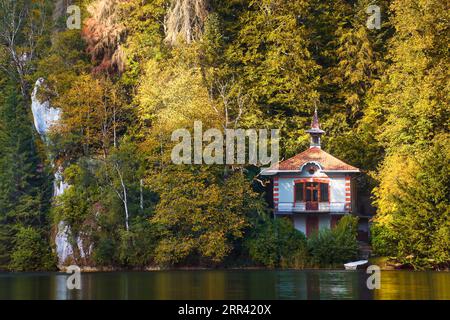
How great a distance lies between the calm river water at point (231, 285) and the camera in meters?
46.2

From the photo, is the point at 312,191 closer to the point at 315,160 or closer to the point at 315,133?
the point at 315,160

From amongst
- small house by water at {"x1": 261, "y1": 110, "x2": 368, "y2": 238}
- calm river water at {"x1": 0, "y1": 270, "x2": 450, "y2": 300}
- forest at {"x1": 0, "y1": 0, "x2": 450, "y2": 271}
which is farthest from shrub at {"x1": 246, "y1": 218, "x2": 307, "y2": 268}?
calm river water at {"x1": 0, "y1": 270, "x2": 450, "y2": 300}

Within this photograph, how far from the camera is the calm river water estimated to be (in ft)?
151

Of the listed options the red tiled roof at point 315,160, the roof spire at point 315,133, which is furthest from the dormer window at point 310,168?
the roof spire at point 315,133

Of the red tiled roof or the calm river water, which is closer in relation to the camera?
the calm river water

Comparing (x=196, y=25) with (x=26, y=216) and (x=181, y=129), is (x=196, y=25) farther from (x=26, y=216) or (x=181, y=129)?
(x=26, y=216)

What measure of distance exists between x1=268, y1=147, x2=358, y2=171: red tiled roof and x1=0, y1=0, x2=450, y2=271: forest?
5.78ft

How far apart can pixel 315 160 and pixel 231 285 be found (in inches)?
756

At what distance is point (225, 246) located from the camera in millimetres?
65000

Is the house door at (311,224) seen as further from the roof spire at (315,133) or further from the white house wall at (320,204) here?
the roof spire at (315,133)

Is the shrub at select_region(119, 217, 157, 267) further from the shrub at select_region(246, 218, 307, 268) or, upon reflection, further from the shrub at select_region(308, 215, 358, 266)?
the shrub at select_region(308, 215, 358, 266)

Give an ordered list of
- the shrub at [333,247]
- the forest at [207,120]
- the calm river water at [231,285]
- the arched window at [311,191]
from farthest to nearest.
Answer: the arched window at [311,191] < the forest at [207,120] < the shrub at [333,247] < the calm river water at [231,285]

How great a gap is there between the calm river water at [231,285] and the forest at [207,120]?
3.61 metres
